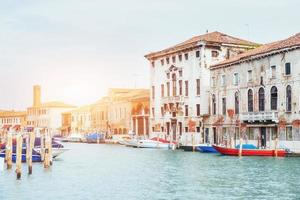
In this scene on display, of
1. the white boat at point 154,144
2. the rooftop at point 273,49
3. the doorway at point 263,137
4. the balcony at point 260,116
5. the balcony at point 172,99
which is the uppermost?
the rooftop at point 273,49

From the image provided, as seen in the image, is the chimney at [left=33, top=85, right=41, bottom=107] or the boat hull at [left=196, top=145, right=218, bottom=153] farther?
the chimney at [left=33, top=85, right=41, bottom=107]

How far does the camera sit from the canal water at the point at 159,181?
1750cm

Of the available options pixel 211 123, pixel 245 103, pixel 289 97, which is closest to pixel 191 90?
pixel 211 123

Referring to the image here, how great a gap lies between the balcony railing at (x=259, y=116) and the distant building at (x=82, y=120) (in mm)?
35312

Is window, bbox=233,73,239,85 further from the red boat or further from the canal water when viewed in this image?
the canal water

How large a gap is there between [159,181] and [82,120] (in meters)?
54.3

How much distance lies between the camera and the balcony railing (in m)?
35.0

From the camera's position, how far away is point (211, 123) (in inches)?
1682

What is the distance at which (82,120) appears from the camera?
244ft

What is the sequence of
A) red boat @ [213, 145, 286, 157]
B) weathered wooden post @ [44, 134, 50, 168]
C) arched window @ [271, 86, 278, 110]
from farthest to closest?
arched window @ [271, 86, 278, 110]
red boat @ [213, 145, 286, 157]
weathered wooden post @ [44, 134, 50, 168]

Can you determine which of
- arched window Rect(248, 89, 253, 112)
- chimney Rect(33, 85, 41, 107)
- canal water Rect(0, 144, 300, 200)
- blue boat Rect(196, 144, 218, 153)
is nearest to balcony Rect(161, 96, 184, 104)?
blue boat Rect(196, 144, 218, 153)

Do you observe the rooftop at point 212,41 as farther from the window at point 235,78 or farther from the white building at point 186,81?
the window at point 235,78

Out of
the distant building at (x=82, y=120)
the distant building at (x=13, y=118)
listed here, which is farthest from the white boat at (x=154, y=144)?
the distant building at (x=13, y=118)

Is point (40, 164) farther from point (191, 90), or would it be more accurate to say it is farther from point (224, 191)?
point (191, 90)
